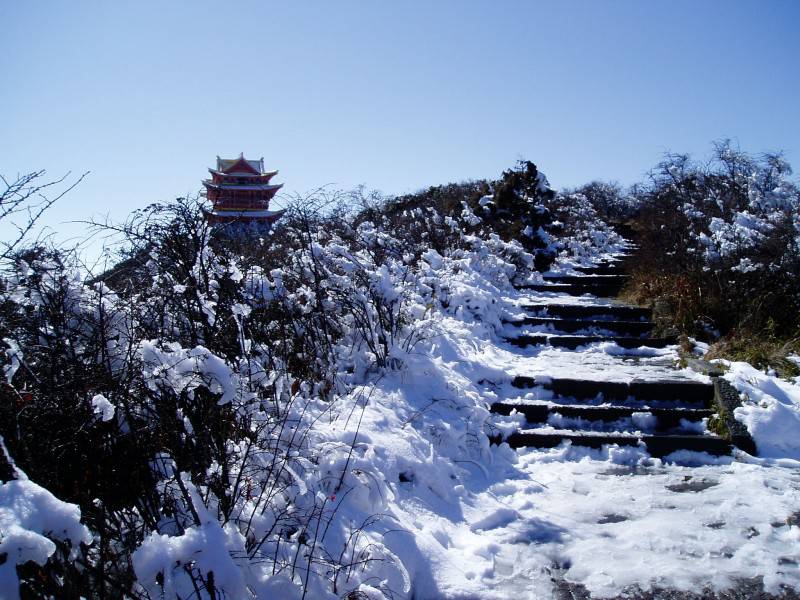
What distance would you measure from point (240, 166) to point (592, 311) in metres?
28.1

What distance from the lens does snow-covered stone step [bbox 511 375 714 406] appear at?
5062 mm

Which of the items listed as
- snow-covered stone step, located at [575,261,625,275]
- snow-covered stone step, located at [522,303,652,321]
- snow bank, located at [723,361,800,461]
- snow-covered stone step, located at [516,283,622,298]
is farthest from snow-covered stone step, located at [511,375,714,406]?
snow-covered stone step, located at [575,261,625,275]

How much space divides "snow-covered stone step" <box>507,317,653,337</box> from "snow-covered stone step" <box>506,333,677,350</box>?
0.38 m

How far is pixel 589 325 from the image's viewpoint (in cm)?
750

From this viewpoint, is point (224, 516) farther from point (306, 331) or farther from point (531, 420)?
point (531, 420)

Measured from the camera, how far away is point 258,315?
4988 millimetres

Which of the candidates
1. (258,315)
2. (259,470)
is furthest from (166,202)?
(259,470)

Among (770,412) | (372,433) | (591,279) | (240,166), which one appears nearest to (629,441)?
(770,412)

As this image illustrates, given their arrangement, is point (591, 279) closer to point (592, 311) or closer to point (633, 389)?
point (592, 311)

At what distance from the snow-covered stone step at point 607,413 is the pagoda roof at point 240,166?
28.8 meters

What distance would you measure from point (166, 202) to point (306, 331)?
1.79 m

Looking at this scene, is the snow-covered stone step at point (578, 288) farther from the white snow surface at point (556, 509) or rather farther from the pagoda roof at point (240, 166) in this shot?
the pagoda roof at point (240, 166)

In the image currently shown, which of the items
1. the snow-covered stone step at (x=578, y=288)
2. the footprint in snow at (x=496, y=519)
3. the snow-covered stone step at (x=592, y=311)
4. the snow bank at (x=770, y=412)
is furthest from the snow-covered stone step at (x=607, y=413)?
the snow-covered stone step at (x=578, y=288)

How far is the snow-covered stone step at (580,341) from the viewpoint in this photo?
671cm
